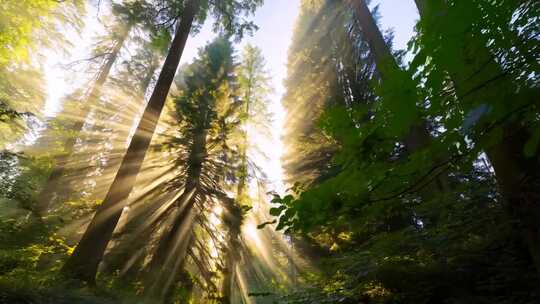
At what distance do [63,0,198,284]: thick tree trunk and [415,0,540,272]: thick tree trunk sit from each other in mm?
6044

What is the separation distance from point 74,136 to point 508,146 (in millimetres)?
14267

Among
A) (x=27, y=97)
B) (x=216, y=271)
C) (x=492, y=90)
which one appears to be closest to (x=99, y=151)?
(x=27, y=97)

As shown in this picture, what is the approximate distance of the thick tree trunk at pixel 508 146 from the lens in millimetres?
1338

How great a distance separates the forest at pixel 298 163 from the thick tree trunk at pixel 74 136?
101mm

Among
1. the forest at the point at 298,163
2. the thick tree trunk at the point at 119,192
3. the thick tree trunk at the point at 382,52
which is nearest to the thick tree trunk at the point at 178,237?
the forest at the point at 298,163

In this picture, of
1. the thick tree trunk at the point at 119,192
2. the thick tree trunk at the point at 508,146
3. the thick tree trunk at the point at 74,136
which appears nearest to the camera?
the thick tree trunk at the point at 508,146

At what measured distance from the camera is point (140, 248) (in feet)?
28.2

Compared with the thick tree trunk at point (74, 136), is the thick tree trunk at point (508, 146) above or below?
below

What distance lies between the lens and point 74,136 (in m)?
11.8

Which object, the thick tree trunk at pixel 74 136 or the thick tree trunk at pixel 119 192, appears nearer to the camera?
the thick tree trunk at pixel 119 192

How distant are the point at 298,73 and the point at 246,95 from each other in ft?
10.0

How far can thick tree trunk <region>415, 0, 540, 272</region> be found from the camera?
4.39 feet

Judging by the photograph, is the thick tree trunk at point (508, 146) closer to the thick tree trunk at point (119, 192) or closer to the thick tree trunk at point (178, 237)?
the thick tree trunk at point (119, 192)

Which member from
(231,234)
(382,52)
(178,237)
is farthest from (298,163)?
(382,52)
